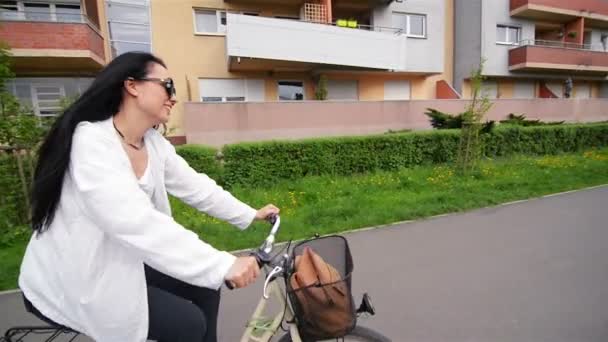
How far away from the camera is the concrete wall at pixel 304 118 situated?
34.2 feet

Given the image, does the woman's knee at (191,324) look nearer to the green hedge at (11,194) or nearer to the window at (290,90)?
the green hedge at (11,194)

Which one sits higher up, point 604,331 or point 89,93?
point 89,93

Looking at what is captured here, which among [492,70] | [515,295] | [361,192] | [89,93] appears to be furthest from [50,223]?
[492,70]

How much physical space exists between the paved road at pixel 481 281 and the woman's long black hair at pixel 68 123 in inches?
71.0

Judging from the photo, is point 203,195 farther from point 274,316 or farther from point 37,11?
point 37,11

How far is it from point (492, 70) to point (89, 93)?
20659mm

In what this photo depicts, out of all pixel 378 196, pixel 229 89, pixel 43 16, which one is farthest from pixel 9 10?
pixel 378 196

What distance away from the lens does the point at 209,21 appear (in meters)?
14.1

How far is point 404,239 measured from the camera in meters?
4.44

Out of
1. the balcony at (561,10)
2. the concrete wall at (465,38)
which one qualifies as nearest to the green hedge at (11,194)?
the concrete wall at (465,38)

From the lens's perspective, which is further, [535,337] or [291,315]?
[535,337]

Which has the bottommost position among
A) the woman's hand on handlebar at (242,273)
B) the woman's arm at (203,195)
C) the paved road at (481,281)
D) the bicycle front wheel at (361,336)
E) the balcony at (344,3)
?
the paved road at (481,281)

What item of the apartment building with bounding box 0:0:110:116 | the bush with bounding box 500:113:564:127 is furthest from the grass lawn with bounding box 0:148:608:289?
the apartment building with bounding box 0:0:110:116

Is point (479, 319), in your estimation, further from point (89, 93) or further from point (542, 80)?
point (542, 80)
